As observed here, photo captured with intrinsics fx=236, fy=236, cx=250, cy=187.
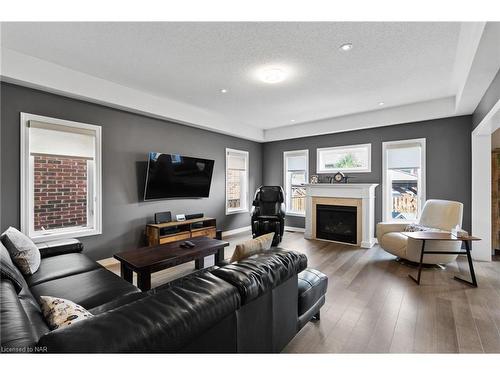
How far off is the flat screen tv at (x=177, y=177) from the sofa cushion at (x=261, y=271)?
3.01m

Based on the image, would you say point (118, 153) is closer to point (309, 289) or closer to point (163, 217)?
point (163, 217)

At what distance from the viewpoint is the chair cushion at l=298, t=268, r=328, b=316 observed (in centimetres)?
182

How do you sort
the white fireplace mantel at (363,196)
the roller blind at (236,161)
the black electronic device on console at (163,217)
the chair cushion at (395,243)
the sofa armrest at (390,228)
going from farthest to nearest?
the roller blind at (236,161)
the white fireplace mantel at (363,196)
the black electronic device on console at (163,217)
the sofa armrest at (390,228)
the chair cushion at (395,243)

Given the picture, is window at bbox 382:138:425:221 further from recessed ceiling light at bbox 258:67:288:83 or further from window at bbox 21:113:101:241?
window at bbox 21:113:101:241

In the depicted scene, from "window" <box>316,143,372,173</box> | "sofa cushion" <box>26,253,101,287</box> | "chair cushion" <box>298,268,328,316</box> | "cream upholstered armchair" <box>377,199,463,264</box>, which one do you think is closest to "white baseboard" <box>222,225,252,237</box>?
"window" <box>316,143,372,173</box>

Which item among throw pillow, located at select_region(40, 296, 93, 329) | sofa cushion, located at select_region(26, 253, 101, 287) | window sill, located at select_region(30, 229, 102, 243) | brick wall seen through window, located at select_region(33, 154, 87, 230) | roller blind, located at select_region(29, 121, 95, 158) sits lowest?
sofa cushion, located at select_region(26, 253, 101, 287)

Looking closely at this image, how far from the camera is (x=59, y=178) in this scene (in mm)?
3232

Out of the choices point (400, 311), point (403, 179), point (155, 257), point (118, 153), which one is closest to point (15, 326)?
point (155, 257)

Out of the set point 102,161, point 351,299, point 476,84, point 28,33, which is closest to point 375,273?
point 351,299

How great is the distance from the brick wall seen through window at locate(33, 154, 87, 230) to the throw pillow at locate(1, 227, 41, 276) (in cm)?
103

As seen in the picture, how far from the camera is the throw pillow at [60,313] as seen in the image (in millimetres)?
1119

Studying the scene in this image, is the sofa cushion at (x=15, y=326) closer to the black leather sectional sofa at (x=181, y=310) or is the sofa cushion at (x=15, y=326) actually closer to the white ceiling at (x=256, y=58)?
the black leather sectional sofa at (x=181, y=310)

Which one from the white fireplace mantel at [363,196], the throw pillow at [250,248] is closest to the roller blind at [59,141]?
the throw pillow at [250,248]

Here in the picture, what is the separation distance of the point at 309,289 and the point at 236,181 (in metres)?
4.41
